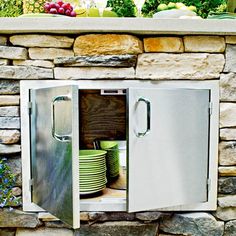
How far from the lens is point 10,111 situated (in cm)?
157

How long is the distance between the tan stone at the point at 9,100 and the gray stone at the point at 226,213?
100 centimetres

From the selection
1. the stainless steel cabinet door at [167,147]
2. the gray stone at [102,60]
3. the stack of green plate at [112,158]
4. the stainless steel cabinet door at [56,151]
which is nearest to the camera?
the stainless steel cabinet door at [56,151]

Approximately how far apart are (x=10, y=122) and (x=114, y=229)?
25.3 inches

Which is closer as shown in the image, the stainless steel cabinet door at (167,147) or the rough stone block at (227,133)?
the stainless steel cabinet door at (167,147)

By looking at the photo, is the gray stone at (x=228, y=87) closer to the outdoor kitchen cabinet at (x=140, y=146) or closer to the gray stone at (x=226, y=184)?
the outdoor kitchen cabinet at (x=140, y=146)

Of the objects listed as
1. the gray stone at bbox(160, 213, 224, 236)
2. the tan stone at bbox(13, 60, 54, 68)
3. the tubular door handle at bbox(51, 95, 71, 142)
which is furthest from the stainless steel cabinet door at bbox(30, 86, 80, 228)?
the gray stone at bbox(160, 213, 224, 236)

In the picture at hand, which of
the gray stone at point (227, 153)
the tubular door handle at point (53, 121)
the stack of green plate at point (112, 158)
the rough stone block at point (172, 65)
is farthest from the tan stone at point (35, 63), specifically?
the gray stone at point (227, 153)

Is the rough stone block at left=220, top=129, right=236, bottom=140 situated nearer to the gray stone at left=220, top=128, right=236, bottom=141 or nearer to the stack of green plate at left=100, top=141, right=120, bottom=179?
the gray stone at left=220, top=128, right=236, bottom=141

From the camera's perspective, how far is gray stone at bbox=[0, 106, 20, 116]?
1565 millimetres

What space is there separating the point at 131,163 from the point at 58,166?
279mm

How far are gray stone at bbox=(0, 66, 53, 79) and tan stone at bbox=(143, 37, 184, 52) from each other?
0.43m

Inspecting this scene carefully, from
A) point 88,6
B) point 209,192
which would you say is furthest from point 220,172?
point 88,6

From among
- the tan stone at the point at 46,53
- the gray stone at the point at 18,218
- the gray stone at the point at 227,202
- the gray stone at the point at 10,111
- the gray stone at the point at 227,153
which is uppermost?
the tan stone at the point at 46,53

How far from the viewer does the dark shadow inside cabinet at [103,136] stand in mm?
1629
